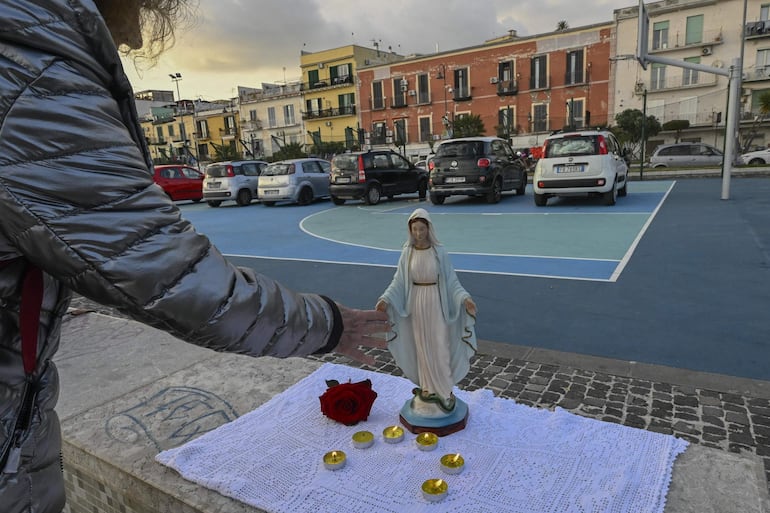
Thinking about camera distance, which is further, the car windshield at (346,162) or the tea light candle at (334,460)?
the car windshield at (346,162)

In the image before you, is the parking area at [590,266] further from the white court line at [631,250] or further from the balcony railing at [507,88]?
the balcony railing at [507,88]

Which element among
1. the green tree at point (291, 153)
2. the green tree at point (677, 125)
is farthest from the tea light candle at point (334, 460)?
the green tree at point (291, 153)

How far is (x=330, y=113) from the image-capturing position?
51.9 m

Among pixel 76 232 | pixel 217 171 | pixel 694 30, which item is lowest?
pixel 217 171

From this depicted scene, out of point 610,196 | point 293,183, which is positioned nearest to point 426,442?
Answer: point 610,196

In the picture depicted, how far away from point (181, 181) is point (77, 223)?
902 inches

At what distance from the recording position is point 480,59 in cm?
4294

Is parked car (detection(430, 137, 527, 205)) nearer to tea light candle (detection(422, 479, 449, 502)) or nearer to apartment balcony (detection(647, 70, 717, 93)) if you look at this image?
tea light candle (detection(422, 479, 449, 502))

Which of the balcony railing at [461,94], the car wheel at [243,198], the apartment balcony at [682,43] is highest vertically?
the apartment balcony at [682,43]

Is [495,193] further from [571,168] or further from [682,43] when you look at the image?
[682,43]

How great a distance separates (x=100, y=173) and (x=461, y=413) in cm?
231

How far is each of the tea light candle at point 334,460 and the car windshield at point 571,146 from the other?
1193 cm

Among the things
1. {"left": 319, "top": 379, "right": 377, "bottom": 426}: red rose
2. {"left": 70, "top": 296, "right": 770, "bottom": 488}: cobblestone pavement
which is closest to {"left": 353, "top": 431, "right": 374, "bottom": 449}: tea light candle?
{"left": 319, "top": 379, "right": 377, "bottom": 426}: red rose

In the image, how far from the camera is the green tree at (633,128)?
34.6 metres
